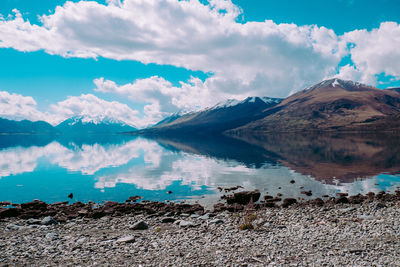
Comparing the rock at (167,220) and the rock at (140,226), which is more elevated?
the rock at (140,226)

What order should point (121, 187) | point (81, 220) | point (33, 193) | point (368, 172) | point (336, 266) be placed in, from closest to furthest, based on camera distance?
point (336, 266) → point (81, 220) → point (33, 193) → point (121, 187) → point (368, 172)

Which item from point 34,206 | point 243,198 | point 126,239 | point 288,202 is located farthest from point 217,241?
point 34,206

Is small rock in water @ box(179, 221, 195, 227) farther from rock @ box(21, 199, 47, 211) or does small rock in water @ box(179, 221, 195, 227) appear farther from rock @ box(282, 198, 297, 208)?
rock @ box(21, 199, 47, 211)

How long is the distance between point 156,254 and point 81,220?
1220 cm

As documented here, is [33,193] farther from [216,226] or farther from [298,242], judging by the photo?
[298,242]

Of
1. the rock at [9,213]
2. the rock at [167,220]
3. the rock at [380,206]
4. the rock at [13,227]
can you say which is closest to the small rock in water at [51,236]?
the rock at [13,227]

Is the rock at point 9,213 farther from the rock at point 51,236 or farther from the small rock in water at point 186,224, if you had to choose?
the small rock in water at point 186,224

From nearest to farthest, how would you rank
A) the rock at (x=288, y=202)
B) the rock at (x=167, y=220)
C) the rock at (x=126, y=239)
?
the rock at (x=126, y=239)
the rock at (x=167, y=220)
the rock at (x=288, y=202)

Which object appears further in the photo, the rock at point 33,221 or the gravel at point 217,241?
the rock at point 33,221

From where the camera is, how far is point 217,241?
17297 mm

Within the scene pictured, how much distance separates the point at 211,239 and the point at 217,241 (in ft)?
2.04

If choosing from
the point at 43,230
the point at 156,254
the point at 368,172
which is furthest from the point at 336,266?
the point at 368,172

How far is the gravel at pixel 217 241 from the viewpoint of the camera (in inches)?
552

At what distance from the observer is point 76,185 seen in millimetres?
46188
